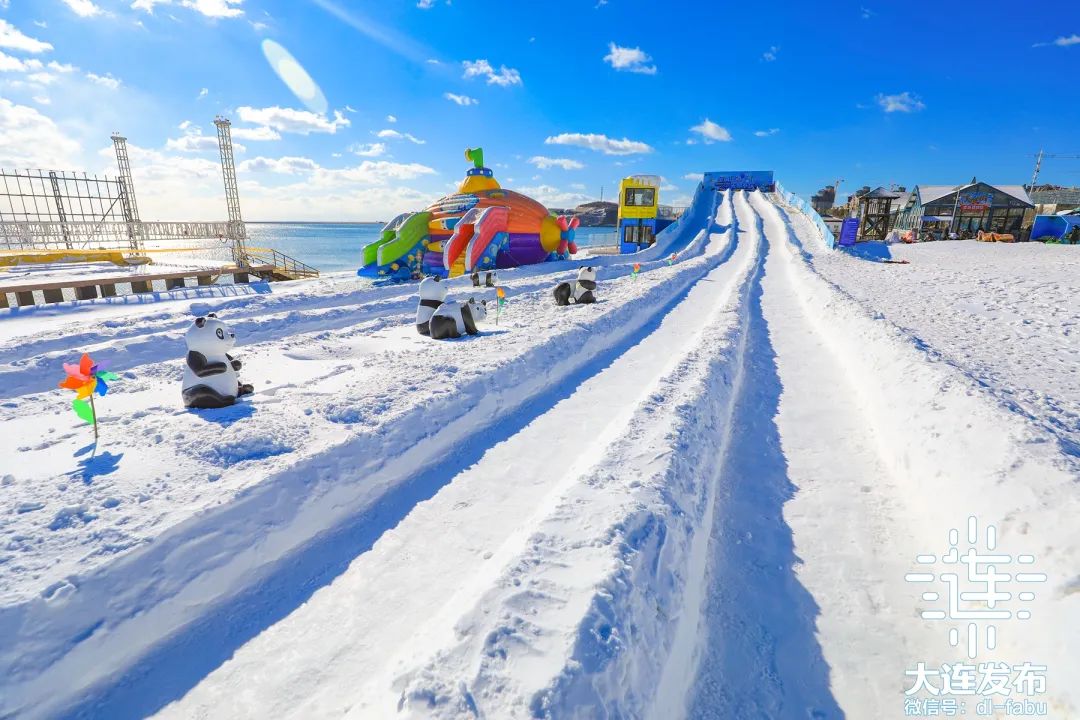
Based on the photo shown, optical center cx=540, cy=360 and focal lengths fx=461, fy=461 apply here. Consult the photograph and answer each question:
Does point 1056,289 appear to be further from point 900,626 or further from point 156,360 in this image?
point 156,360

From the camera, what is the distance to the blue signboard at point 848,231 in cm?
2434

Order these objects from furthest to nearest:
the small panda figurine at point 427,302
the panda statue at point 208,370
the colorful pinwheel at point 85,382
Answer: the small panda figurine at point 427,302 < the panda statue at point 208,370 < the colorful pinwheel at point 85,382

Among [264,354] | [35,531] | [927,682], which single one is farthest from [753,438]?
[264,354]

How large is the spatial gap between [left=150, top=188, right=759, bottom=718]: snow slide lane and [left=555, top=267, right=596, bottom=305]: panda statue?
6510mm

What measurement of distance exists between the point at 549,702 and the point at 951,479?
333 cm

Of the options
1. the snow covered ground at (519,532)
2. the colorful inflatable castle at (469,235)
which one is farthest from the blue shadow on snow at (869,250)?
the snow covered ground at (519,532)

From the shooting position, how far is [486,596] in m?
2.29

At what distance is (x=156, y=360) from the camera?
657 centimetres

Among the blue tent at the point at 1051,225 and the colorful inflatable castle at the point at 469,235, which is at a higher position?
the blue tent at the point at 1051,225

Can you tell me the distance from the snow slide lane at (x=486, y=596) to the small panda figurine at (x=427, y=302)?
4435 mm

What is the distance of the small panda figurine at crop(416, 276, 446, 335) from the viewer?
8.23 m

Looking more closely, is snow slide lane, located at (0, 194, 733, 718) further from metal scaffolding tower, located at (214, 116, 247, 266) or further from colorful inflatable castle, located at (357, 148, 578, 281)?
metal scaffolding tower, located at (214, 116, 247, 266)

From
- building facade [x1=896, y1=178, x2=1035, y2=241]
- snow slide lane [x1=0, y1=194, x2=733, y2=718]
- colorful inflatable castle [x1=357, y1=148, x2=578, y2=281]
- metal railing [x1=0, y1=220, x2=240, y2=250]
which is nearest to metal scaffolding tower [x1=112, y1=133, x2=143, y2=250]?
metal railing [x1=0, y1=220, x2=240, y2=250]

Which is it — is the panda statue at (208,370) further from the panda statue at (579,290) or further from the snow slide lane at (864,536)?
the panda statue at (579,290)
